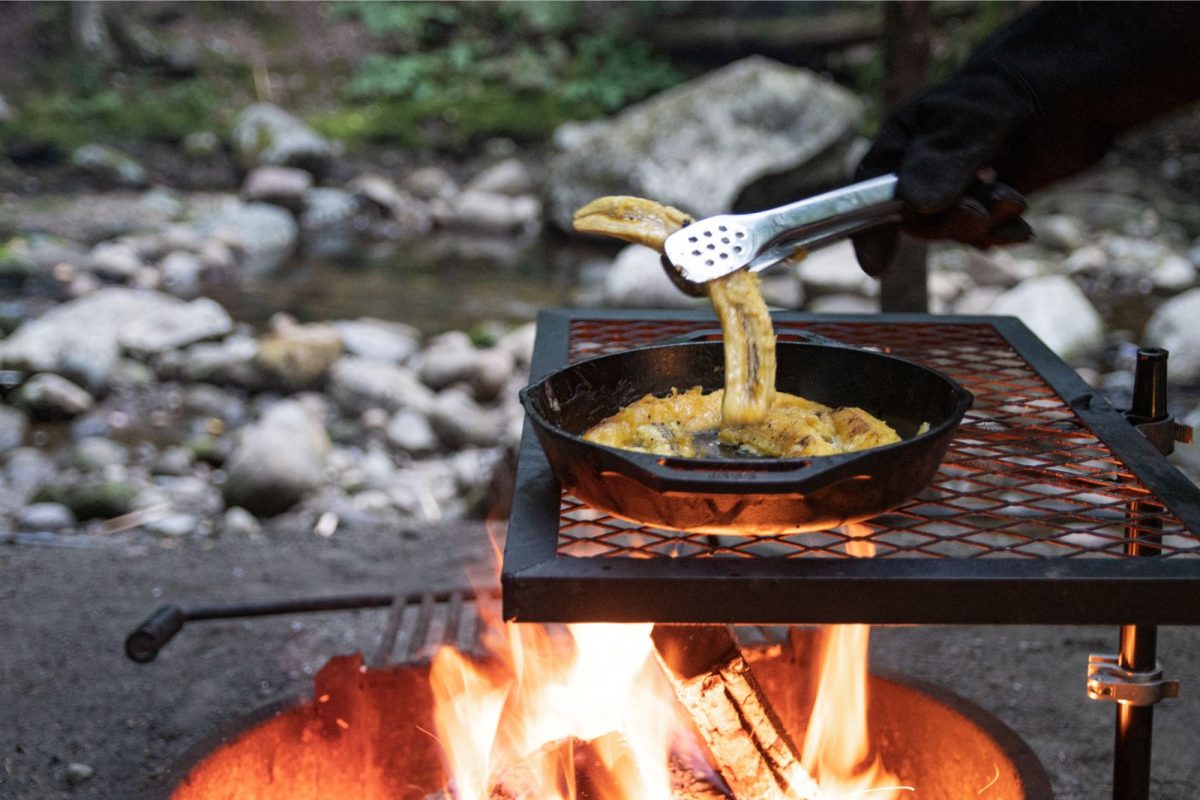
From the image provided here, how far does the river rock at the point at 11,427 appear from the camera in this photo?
609cm

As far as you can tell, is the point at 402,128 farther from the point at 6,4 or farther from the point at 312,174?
the point at 6,4

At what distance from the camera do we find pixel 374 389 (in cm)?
657

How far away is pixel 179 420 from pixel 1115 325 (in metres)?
6.17

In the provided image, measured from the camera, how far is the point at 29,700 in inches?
116

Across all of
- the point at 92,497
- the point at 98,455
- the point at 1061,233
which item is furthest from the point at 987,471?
the point at 1061,233

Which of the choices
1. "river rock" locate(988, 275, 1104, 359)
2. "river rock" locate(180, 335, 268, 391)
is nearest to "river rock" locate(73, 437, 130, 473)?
"river rock" locate(180, 335, 268, 391)

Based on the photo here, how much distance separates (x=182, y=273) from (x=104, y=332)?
8.71ft

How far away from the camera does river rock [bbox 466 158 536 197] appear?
13094 mm

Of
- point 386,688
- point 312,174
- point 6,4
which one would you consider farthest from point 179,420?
point 6,4

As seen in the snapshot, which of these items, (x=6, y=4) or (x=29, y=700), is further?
(x=6, y=4)

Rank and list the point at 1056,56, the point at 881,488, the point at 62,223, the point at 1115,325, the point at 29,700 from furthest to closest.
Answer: the point at 62,223 < the point at 1115,325 < the point at 29,700 < the point at 1056,56 < the point at 881,488

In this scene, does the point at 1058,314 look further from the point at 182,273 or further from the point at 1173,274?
the point at 182,273

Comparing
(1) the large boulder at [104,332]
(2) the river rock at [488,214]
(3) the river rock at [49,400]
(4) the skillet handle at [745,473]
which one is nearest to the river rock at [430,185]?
(2) the river rock at [488,214]

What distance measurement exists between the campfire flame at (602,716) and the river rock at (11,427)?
15.2 ft
